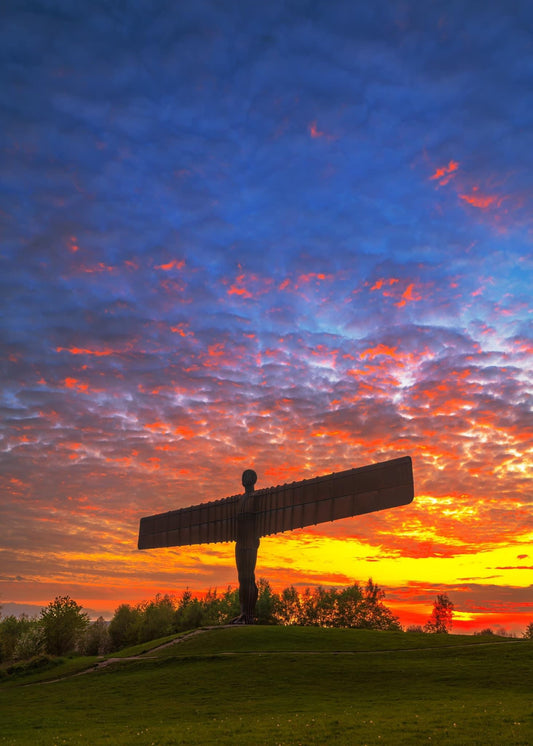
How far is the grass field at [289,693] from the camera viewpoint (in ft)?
59.5

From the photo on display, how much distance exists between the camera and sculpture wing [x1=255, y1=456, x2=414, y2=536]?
36438mm

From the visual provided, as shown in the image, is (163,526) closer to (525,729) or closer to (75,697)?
(75,697)

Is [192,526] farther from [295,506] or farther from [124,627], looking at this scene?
[124,627]

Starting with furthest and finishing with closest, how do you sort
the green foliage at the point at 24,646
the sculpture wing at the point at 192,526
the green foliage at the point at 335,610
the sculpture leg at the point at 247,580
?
the green foliage at the point at 335,610, the green foliage at the point at 24,646, the sculpture wing at the point at 192,526, the sculpture leg at the point at 247,580

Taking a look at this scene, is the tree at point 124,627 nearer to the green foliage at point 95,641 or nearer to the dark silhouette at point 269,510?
the green foliage at point 95,641

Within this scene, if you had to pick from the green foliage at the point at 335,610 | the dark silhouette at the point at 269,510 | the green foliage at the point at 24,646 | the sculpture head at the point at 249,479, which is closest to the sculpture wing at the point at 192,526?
the dark silhouette at the point at 269,510

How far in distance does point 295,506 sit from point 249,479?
18.1 ft

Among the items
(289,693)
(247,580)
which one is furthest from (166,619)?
(289,693)

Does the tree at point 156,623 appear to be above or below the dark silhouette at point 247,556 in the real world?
below

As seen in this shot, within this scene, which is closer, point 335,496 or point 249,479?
point 335,496

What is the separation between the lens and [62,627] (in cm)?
6238

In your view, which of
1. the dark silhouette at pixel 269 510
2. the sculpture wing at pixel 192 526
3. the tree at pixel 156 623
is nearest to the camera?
the dark silhouette at pixel 269 510

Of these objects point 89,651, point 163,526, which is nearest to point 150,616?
point 89,651

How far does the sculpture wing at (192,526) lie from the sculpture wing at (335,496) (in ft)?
10.4
